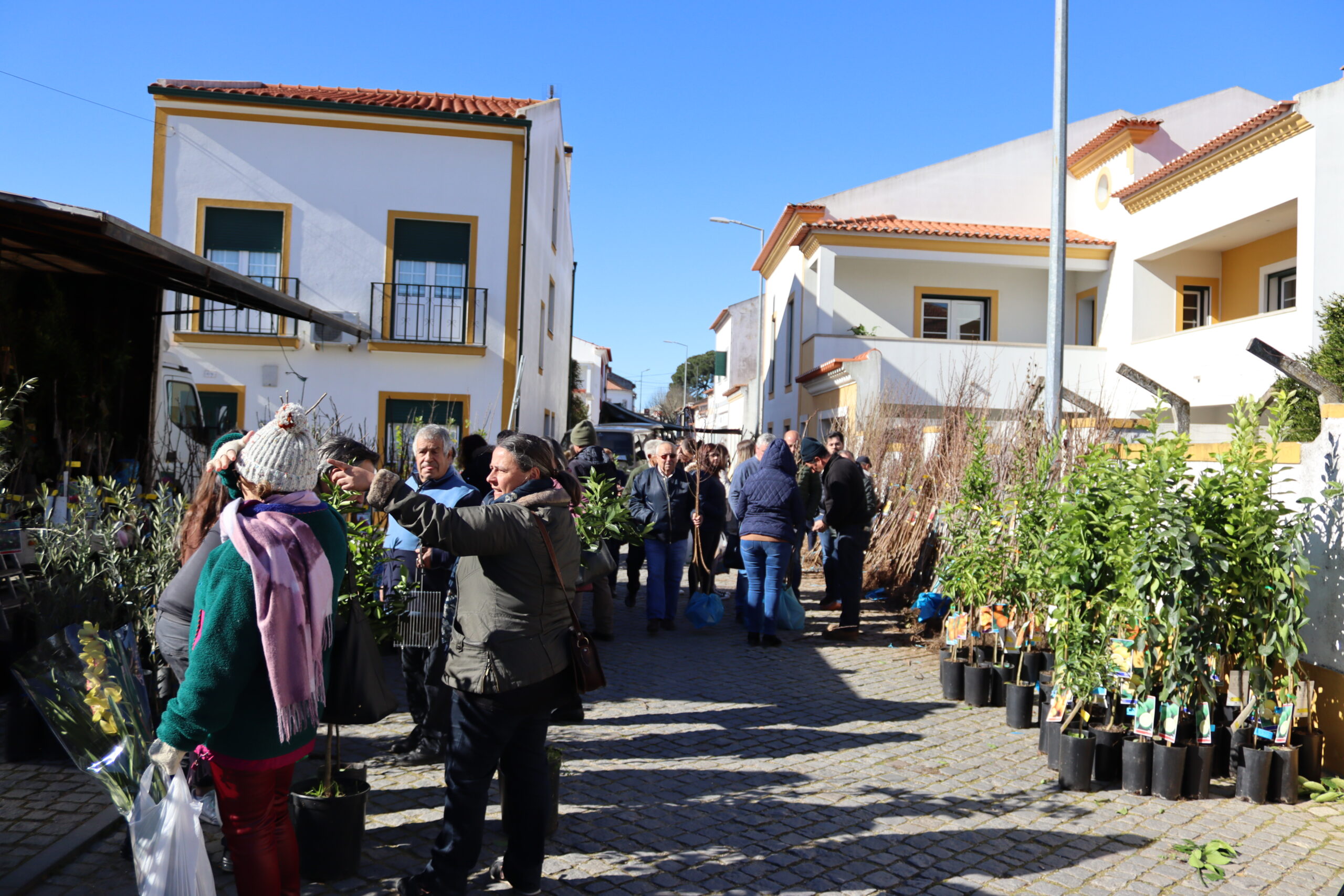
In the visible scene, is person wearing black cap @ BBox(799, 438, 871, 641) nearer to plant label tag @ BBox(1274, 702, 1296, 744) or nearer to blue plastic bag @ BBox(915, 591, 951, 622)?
blue plastic bag @ BBox(915, 591, 951, 622)

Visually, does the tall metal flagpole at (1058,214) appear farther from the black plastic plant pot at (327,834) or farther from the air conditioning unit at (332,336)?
the air conditioning unit at (332,336)

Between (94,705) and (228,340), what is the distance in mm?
15342

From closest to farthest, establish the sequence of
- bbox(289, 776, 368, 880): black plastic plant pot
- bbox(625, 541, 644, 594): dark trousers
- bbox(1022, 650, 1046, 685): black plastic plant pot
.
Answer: bbox(289, 776, 368, 880): black plastic plant pot, bbox(1022, 650, 1046, 685): black plastic plant pot, bbox(625, 541, 644, 594): dark trousers

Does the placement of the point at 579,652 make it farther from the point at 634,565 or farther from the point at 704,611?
the point at 634,565

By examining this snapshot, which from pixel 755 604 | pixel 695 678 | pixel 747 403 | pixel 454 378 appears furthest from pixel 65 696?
pixel 747 403

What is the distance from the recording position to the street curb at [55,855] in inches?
145

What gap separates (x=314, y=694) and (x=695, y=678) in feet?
15.7

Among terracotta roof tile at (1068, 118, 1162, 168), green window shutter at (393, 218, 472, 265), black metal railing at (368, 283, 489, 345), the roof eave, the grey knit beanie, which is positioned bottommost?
the grey knit beanie

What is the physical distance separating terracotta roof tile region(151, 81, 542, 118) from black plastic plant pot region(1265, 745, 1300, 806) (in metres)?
15.7

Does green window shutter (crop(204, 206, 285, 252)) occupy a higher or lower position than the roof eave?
lower

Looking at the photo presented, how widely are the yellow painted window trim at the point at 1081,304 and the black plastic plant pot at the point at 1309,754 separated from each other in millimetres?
17822

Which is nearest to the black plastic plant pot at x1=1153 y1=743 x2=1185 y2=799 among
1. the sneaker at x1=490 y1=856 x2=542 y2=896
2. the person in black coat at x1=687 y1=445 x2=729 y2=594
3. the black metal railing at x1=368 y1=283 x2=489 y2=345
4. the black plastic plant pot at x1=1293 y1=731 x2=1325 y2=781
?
the black plastic plant pot at x1=1293 y1=731 x2=1325 y2=781

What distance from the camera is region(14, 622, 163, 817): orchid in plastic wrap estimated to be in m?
3.39

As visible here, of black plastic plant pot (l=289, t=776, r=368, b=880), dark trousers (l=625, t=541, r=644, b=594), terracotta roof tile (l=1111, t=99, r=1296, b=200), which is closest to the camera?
black plastic plant pot (l=289, t=776, r=368, b=880)
